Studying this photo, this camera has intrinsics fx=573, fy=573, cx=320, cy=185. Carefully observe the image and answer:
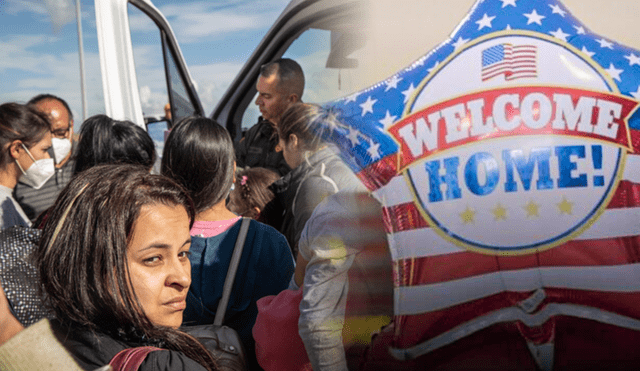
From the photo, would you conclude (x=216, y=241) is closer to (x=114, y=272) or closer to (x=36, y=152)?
(x=114, y=272)

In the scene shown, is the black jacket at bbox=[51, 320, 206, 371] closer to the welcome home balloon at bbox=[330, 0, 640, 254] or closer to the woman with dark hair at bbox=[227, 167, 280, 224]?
the welcome home balloon at bbox=[330, 0, 640, 254]

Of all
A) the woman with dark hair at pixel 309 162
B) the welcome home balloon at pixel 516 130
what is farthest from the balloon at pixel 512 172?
the woman with dark hair at pixel 309 162

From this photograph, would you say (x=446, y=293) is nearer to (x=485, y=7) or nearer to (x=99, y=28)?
(x=485, y=7)

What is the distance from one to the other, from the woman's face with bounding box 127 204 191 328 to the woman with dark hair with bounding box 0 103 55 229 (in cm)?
141

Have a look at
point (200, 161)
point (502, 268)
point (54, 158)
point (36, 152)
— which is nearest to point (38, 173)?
point (36, 152)

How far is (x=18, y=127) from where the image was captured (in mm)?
2447

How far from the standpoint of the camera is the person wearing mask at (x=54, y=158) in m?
2.63

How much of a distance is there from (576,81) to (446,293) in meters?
0.68

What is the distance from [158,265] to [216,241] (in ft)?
2.08

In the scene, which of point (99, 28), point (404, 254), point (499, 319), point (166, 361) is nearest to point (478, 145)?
point (404, 254)

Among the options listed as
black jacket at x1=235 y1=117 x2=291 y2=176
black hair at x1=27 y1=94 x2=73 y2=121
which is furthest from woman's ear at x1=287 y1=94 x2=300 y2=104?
black hair at x1=27 y1=94 x2=73 y2=121

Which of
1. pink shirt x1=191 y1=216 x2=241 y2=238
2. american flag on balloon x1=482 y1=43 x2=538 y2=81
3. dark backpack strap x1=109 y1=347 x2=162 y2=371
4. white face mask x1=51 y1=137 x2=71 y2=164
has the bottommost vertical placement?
dark backpack strap x1=109 y1=347 x2=162 y2=371

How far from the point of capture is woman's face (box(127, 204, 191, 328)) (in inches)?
45.1

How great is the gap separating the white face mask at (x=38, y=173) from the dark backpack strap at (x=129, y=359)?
69.7 inches
